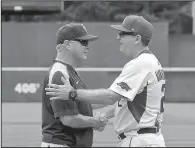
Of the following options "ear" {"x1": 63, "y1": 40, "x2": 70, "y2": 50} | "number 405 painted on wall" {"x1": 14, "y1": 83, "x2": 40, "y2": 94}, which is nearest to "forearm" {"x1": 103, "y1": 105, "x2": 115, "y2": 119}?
"ear" {"x1": 63, "y1": 40, "x2": 70, "y2": 50}

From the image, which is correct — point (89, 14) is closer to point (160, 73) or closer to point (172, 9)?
point (172, 9)

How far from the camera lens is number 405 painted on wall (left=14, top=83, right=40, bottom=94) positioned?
14.7 m

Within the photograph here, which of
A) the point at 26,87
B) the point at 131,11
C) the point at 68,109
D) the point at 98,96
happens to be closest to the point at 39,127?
the point at 26,87

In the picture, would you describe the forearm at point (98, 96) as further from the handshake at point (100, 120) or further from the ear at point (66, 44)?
the ear at point (66, 44)

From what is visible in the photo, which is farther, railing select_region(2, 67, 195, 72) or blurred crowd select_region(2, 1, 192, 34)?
railing select_region(2, 67, 195, 72)

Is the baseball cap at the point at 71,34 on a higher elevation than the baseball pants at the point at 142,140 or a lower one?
higher

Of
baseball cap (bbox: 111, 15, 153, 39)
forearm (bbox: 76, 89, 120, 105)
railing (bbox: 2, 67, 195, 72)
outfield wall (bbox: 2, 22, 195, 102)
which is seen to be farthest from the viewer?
railing (bbox: 2, 67, 195, 72)

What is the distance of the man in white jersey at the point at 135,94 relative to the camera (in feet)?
12.3

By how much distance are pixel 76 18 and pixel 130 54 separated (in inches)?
397

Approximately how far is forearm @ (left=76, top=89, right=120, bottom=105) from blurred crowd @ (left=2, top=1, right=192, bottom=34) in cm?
1017

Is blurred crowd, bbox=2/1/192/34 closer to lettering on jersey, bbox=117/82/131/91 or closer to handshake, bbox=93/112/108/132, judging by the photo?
handshake, bbox=93/112/108/132

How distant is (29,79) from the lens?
14.7 metres

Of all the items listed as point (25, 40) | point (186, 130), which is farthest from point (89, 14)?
point (186, 130)

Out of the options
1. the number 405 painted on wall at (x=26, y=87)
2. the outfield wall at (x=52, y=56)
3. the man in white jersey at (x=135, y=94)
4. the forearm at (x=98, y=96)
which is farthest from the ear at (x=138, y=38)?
the number 405 painted on wall at (x=26, y=87)
